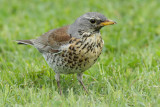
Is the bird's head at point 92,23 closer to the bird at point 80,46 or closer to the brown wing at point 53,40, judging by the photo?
the bird at point 80,46

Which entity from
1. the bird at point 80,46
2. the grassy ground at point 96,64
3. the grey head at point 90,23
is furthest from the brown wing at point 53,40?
the grassy ground at point 96,64

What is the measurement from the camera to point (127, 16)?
8875 millimetres

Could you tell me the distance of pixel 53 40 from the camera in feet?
18.8

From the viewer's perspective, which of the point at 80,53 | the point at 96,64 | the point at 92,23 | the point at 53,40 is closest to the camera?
the point at 80,53

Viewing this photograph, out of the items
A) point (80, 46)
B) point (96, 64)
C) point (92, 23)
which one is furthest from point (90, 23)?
point (96, 64)

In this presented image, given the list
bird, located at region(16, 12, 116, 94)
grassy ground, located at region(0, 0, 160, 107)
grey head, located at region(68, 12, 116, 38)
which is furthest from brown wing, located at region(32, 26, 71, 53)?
grassy ground, located at region(0, 0, 160, 107)

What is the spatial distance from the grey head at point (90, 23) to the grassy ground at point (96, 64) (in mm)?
742

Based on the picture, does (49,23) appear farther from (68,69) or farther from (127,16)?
(68,69)

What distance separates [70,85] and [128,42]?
246 cm

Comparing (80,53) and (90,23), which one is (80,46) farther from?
(90,23)

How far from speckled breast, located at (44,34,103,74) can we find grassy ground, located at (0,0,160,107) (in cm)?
35

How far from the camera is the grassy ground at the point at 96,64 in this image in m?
4.72

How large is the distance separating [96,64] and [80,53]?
3.02ft

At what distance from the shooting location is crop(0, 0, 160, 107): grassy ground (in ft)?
15.5
